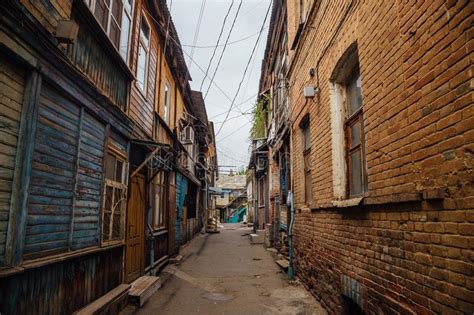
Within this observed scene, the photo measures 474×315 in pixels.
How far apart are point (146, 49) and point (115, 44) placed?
2189mm

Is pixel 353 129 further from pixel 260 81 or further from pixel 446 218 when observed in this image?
pixel 260 81

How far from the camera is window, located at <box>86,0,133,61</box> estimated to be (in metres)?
4.93

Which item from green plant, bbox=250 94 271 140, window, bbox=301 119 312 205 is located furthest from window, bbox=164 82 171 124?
green plant, bbox=250 94 271 140

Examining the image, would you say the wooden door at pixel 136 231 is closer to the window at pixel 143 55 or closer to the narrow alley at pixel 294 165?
the narrow alley at pixel 294 165

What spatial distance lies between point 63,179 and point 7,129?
114 cm

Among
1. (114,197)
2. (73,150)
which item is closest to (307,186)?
(114,197)

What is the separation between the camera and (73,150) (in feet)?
13.6

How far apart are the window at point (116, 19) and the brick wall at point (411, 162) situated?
362cm

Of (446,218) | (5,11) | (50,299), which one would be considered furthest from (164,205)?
(446,218)

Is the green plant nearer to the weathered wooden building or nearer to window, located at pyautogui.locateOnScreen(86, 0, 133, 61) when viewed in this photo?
the weathered wooden building

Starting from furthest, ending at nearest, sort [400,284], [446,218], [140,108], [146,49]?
1. [146,49]
2. [140,108]
3. [400,284]
4. [446,218]

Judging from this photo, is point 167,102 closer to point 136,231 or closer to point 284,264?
point 136,231

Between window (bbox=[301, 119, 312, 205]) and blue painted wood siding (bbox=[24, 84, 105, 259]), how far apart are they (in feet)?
14.5

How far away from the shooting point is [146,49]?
302 inches
